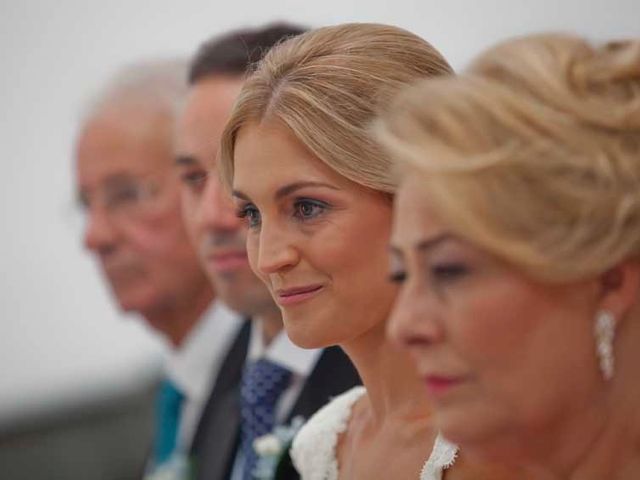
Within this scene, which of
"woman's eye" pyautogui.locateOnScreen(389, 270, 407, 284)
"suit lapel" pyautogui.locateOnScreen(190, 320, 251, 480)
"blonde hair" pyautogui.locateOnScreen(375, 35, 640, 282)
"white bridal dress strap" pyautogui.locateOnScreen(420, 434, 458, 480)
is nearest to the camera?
"blonde hair" pyautogui.locateOnScreen(375, 35, 640, 282)

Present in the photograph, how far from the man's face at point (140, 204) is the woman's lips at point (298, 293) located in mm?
1578

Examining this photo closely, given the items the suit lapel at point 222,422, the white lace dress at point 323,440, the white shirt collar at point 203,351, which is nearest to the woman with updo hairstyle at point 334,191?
the white lace dress at point 323,440

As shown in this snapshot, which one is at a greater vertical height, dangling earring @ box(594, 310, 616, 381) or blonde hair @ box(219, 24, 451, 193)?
blonde hair @ box(219, 24, 451, 193)

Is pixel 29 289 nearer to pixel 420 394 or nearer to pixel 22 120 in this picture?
pixel 22 120

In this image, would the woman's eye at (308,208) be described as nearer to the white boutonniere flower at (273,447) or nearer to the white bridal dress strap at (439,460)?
the white bridal dress strap at (439,460)

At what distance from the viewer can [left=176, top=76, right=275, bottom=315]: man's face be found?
260 cm

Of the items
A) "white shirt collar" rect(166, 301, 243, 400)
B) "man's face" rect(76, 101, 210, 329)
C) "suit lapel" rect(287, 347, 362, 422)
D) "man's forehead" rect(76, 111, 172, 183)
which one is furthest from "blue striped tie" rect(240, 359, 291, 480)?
"man's forehead" rect(76, 111, 172, 183)

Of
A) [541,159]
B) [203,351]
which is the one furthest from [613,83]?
[203,351]

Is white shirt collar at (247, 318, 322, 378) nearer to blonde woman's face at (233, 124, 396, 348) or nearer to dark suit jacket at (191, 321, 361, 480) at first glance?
dark suit jacket at (191, 321, 361, 480)

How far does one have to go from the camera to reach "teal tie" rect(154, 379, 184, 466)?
10.4 feet

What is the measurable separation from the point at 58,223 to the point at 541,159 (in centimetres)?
387

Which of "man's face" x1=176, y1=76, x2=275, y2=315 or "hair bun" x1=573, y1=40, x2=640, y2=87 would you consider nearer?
"hair bun" x1=573, y1=40, x2=640, y2=87

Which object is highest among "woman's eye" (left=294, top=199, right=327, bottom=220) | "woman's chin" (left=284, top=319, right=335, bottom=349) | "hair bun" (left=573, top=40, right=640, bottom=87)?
"hair bun" (left=573, top=40, right=640, bottom=87)

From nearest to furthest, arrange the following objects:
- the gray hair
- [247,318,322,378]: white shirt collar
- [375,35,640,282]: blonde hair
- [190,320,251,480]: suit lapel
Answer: [375,35,640,282]: blonde hair → [247,318,322,378]: white shirt collar → [190,320,251,480]: suit lapel → the gray hair
